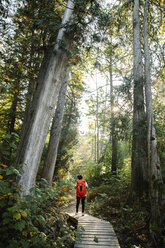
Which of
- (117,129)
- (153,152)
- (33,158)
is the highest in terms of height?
(117,129)

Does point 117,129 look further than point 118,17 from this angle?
No

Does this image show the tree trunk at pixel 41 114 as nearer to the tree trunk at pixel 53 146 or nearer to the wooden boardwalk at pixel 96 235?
the wooden boardwalk at pixel 96 235

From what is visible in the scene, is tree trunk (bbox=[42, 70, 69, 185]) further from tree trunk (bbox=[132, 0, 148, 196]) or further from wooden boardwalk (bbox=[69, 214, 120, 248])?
tree trunk (bbox=[132, 0, 148, 196])

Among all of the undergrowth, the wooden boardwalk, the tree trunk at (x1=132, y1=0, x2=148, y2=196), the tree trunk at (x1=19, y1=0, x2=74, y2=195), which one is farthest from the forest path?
the tree trunk at (x1=132, y1=0, x2=148, y2=196)

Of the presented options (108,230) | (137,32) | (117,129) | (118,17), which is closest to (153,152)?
(117,129)

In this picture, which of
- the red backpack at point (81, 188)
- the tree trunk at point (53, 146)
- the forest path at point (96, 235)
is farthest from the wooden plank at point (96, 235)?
the tree trunk at point (53, 146)

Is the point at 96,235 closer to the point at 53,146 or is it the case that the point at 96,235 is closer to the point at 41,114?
the point at 41,114

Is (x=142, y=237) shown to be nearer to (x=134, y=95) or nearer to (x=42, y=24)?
(x=134, y=95)

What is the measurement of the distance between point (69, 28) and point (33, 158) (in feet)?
13.1

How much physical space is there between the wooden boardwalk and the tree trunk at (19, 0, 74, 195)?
1.83 meters

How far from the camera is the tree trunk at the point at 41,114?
329cm

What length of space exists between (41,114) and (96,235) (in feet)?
13.1

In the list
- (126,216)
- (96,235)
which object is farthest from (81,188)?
(126,216)

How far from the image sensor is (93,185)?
448 inches
